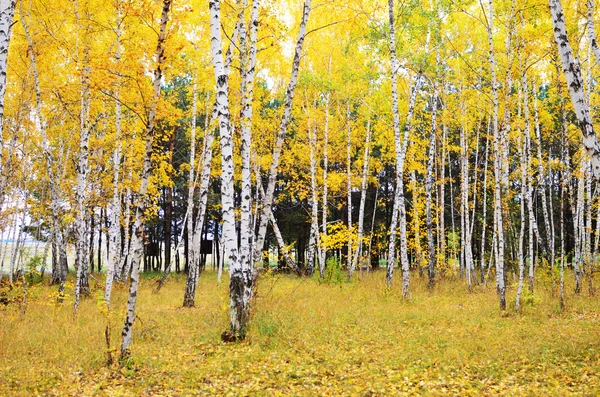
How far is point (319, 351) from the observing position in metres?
7.16

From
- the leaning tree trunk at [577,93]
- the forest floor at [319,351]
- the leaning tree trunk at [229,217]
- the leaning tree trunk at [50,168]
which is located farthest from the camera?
the leaning tree trunk at [50,168]

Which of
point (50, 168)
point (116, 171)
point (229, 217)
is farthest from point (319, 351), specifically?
point (116, 171)

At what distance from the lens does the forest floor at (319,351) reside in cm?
551

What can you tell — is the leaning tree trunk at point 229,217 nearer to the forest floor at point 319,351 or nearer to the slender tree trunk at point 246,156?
the slender tree trunk at point 246,156

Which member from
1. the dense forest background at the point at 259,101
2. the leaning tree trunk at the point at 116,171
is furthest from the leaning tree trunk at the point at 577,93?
the leaning tree trunk at the point at 116,171

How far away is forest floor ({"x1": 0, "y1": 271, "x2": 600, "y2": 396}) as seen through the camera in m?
5.51

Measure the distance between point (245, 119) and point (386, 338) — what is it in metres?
5.39

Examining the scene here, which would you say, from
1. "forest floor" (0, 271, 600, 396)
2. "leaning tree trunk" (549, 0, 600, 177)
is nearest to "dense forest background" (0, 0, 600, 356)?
"leaning tree trunk" (549, 0, 600, 177)

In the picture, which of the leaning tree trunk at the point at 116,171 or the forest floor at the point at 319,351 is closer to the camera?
the forest floor at the point at 319,351

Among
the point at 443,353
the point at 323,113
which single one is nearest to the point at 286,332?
the point at 443,353

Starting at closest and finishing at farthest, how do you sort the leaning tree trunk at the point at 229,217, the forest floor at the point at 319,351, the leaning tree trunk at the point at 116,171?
the forest floor at the point at 319,351
the leaning tree trunk at the point at 229,217
the leaning tree trunk at the point at 116,171

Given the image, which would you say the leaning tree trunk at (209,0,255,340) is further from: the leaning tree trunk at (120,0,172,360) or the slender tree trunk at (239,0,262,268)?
the leaning tree trunk at (120,0,172,360)

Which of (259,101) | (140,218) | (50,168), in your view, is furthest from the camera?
(259,101)

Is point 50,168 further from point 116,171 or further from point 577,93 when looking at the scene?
point 577,93
